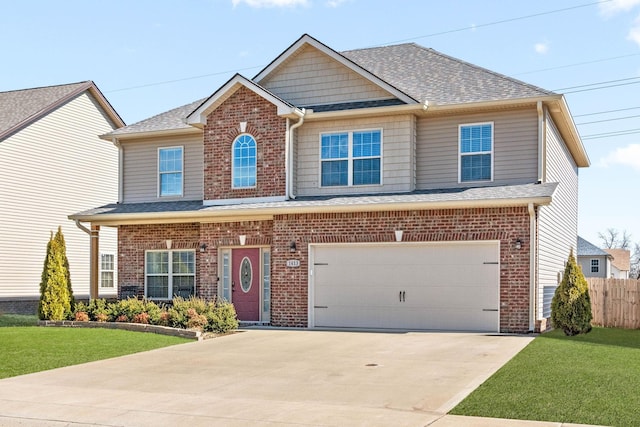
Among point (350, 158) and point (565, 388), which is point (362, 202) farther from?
point (565, 388)

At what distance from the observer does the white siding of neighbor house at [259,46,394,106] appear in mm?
20828

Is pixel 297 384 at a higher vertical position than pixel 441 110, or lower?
lower

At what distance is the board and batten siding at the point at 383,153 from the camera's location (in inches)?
781

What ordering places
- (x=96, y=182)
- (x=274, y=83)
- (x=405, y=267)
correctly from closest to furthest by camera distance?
(x=405, y=267)
(x=274, y=83)
(x=96, y=182)

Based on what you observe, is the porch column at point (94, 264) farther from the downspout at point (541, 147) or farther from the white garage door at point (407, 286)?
the downspout at point (541, 147)

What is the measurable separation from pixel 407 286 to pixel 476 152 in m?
4.10

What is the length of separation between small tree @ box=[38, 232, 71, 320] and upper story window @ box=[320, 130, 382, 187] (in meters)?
7.79

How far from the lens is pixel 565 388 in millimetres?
10125

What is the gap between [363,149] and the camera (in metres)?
20.4

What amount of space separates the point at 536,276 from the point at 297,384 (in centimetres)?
883

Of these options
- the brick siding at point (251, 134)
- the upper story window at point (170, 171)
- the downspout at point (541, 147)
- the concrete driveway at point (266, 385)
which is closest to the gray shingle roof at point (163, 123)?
the upper story window at point (170, 171)

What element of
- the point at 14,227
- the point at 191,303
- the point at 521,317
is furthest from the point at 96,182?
the point at 521,317

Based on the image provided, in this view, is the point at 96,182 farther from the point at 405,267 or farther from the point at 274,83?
the point at 405,267

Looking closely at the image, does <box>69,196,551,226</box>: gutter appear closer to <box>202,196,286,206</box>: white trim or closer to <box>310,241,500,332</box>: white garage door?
<box>202,196,286,206</box>: white trim
